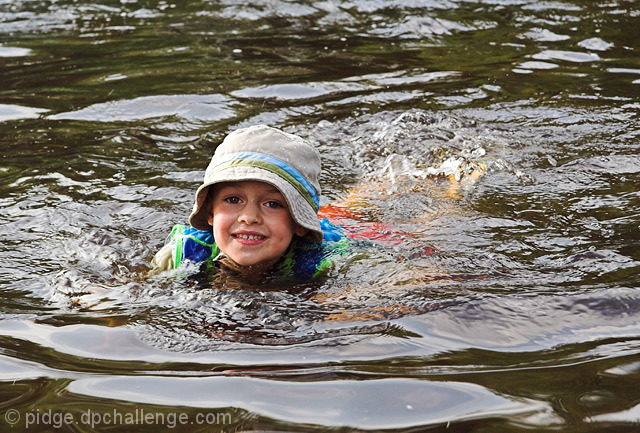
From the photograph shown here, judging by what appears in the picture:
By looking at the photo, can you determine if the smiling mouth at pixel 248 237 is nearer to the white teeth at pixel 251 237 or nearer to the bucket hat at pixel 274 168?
the white teeth at pixel 251 237

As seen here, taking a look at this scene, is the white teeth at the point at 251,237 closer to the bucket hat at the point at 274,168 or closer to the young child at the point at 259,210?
the young child at the point at 259,210

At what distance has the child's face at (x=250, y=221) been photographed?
434 centimetres

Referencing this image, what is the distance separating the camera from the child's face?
14.2 ft

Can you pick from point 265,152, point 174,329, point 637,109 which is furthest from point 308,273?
point 637,109

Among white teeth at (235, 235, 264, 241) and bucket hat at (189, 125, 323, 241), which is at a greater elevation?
bucket hat at (189, 125, 323, 241)

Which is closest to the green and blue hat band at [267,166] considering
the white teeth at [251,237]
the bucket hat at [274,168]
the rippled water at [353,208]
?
the bucket hat at [274,168]

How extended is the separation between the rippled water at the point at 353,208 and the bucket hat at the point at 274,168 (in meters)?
0.39

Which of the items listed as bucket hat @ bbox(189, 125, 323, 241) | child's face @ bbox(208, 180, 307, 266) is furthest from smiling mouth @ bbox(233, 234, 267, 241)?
bucket hat @ bbox(189, 125, 323, 241)

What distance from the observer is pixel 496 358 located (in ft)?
10.8

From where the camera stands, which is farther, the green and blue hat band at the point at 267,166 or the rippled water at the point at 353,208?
the green and blue hat band at the point at 267,166

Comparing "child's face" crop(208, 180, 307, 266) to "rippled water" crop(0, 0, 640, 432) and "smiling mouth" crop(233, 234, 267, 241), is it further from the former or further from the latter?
"rippled water" crop(0, 0, 640, 432)

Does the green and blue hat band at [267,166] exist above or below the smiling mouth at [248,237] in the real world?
above

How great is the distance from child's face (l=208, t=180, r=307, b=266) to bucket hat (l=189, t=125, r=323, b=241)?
9 centimetres

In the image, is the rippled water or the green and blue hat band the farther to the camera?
the green and blue hat band
